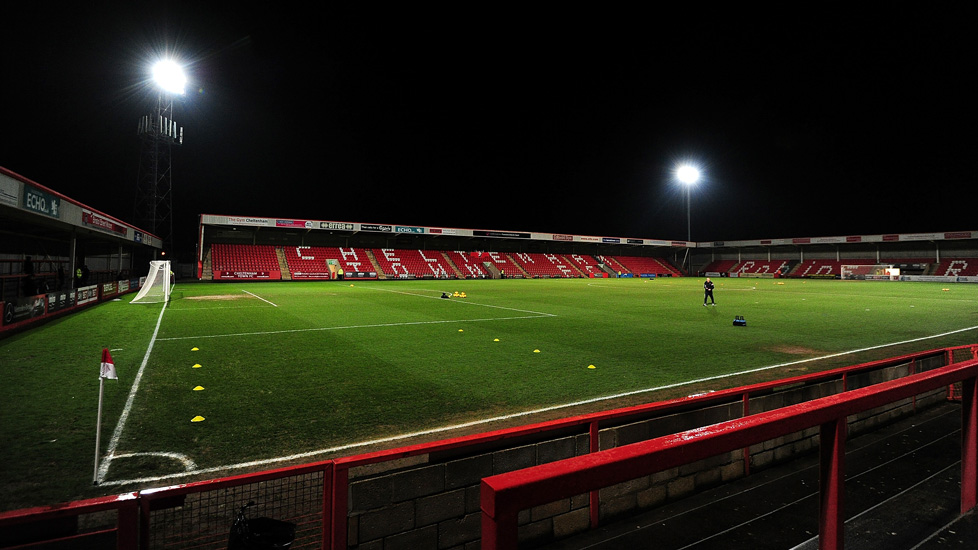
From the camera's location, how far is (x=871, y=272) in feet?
183

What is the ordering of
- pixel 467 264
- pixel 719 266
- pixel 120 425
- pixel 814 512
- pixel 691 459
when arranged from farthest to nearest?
pixel 719 266 < pixel 467 264 < pixel 120 425 < pixel 814 512 < pixel 691 459

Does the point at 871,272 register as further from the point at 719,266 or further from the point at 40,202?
the point at 40,202

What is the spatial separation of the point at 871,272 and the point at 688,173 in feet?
83.2

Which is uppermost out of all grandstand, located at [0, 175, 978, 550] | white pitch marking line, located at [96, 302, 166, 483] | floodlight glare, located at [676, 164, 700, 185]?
floodlight glare, located at [676, 164, 700, 185]

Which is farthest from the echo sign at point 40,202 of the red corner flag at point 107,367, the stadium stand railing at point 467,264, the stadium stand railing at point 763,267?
the stadium stand railing at point 763,267

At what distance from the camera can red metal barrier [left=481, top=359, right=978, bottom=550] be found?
938 mm

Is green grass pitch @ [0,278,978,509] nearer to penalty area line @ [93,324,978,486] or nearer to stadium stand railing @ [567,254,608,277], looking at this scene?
penalty area line @ [93,324,978,486]

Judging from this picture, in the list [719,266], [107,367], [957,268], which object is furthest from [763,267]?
[107,367]

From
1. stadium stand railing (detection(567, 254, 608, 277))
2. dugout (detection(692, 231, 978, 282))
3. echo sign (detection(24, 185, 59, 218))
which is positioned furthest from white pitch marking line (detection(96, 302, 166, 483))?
dugout (detection(692, 231, 978, 282))

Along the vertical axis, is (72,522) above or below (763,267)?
below

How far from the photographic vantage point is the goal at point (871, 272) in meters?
51.9

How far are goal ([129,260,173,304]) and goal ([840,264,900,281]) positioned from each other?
2668 inches

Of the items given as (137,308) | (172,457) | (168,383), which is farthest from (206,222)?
(172,457)

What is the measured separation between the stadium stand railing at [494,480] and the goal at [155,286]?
68.6 feet
